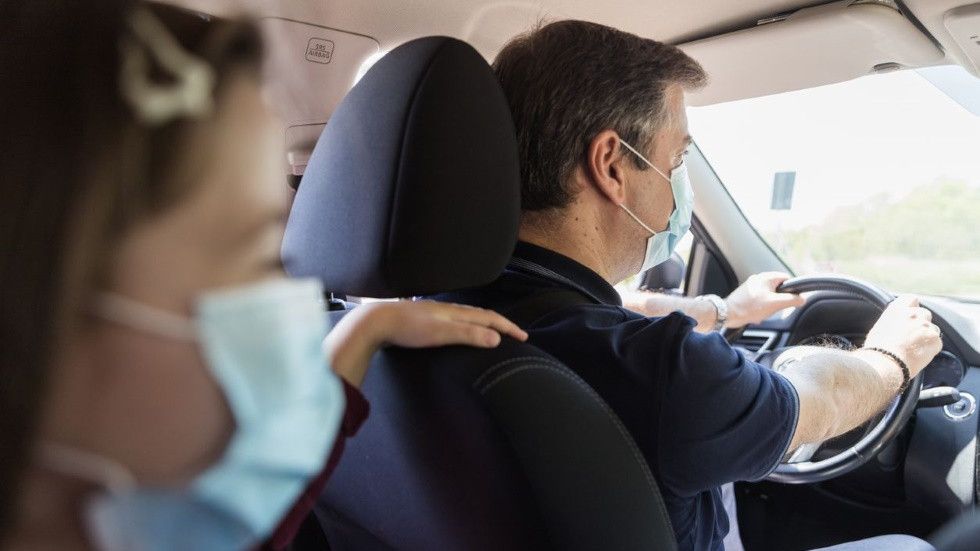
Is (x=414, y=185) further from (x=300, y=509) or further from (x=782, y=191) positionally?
(x=782, y=191)

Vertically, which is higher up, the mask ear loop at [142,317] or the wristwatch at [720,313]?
the mask ear loop at [142,317]

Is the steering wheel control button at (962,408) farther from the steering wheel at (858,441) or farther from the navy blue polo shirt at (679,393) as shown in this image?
the navy blue polo shirt at (679,393)

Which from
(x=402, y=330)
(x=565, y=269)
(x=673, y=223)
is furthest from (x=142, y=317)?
(x=673, y=223)

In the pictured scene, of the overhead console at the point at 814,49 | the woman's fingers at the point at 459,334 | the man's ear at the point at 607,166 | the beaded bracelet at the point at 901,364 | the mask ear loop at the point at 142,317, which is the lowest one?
the beaded bracelet at the point at 901,364

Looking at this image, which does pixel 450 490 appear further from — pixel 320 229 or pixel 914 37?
pixel 914 37

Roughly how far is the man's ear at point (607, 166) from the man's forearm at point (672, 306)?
848mm

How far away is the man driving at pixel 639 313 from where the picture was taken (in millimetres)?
1310

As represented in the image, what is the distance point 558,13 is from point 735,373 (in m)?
1.19

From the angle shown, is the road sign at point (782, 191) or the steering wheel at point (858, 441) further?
the road sign at point (782, 191)

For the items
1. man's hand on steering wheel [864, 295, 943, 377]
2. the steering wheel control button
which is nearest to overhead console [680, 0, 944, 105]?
man's hand on steering wheel [864, 295, 943, 377]

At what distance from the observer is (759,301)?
2.44 metres

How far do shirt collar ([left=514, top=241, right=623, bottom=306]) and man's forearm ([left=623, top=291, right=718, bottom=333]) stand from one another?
0.95 metres

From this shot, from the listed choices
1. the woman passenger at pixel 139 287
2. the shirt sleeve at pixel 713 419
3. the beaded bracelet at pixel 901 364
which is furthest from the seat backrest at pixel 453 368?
the beaded bracelet at pixel 901 364

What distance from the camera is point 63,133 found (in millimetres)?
520
